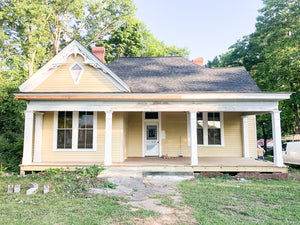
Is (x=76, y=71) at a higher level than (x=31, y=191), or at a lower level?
higher

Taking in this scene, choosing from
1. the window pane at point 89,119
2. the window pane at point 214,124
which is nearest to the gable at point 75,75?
the window pane at point 89,119

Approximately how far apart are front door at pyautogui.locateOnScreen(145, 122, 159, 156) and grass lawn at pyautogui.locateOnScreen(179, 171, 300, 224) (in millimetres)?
3633

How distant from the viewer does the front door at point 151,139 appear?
10648mm

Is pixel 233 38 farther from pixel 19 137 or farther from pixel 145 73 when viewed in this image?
pixel 19 137

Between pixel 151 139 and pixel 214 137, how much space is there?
3477 mm

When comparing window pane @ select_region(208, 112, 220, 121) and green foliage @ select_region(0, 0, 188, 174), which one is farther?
green foliage @ select_region(0, 0, 188, 174)

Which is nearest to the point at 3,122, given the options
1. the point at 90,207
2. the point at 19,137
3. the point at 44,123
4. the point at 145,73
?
the point at 19,137

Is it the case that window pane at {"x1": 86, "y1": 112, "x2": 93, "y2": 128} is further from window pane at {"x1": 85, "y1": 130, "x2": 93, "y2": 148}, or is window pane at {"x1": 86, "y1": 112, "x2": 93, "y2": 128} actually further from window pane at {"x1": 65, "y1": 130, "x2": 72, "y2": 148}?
window pane at {"x1": 65, "y1": 130, "x2": 72, "y2": 148}

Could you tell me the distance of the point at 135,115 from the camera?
10.8 meters

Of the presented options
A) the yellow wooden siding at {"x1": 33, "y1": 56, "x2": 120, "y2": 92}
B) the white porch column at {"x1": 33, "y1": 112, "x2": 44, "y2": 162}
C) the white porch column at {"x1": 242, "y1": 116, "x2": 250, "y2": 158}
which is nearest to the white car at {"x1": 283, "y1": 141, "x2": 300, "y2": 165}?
the white porch column at {"x1": 242, "y1": 116, "x2": 250, "y2": 158}

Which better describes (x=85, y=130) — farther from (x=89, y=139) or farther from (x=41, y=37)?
(x=41, y=37)

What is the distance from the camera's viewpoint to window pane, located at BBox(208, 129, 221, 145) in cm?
1060

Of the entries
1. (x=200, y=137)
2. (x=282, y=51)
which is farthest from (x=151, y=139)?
(x=282, y=51)

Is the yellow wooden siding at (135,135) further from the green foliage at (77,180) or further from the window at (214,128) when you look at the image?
the window at (214,128)
